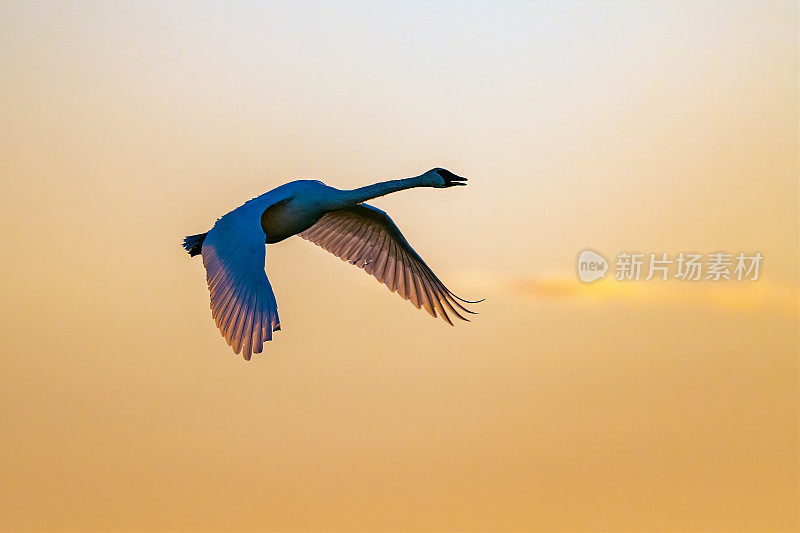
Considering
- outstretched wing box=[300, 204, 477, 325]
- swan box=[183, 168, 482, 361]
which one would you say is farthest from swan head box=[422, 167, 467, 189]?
outstretched wing box=[300, 204, 477, 325]

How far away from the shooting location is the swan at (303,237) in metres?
5.19

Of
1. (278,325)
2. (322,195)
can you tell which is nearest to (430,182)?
(322,195)

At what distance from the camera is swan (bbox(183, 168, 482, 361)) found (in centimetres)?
519

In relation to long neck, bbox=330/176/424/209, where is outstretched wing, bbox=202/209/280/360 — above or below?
below

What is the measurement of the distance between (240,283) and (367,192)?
1388 millimetres

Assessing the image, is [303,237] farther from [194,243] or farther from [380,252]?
[194,243]

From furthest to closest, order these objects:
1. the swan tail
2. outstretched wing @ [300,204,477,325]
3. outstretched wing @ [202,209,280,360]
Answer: outstretched wing @ [300,204,477,325], the swan tail, outstretched wing @ [202,209,280,360]

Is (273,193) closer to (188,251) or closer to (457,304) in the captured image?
(188,251)

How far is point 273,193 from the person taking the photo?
624 cm

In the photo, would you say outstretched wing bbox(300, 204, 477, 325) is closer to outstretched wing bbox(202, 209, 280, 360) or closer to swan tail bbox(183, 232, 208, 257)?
swan tail bbox(183, 232, 208, 257)

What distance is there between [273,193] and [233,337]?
1.50m

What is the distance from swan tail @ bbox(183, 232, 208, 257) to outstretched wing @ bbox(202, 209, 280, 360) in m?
0.80

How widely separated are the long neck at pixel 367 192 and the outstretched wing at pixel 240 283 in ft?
2.34

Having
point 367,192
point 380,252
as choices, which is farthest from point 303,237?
point 367,192
